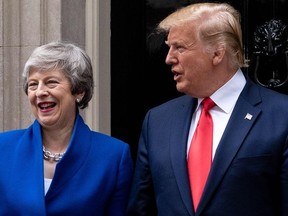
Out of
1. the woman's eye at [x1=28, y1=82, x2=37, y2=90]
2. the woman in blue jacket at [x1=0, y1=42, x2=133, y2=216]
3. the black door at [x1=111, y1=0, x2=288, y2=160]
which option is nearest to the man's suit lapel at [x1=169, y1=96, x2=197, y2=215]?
the woman in blue jacket at [x1=0, y1=42, x2=133, y2=216]

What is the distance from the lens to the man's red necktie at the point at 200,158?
3520mm

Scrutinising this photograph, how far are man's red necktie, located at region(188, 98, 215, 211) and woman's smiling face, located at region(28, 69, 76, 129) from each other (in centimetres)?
67

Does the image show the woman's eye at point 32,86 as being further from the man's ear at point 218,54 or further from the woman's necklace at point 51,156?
the man's ear at point 218,54

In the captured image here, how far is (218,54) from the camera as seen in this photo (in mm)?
3590

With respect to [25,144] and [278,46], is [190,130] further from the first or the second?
[278,46]

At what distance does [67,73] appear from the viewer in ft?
12.6

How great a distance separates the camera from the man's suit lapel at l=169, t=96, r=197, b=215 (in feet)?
11.5

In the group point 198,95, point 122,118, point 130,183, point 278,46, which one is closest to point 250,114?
point 198,95

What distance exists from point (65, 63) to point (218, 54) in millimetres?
752

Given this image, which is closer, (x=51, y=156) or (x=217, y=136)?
(x=217, y=136)

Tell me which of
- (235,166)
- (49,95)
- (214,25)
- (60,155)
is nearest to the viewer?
(235,166)

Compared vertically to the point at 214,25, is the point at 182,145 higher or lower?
lower

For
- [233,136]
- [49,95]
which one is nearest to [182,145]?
[233,136]

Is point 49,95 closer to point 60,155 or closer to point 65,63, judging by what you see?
point 65,63
